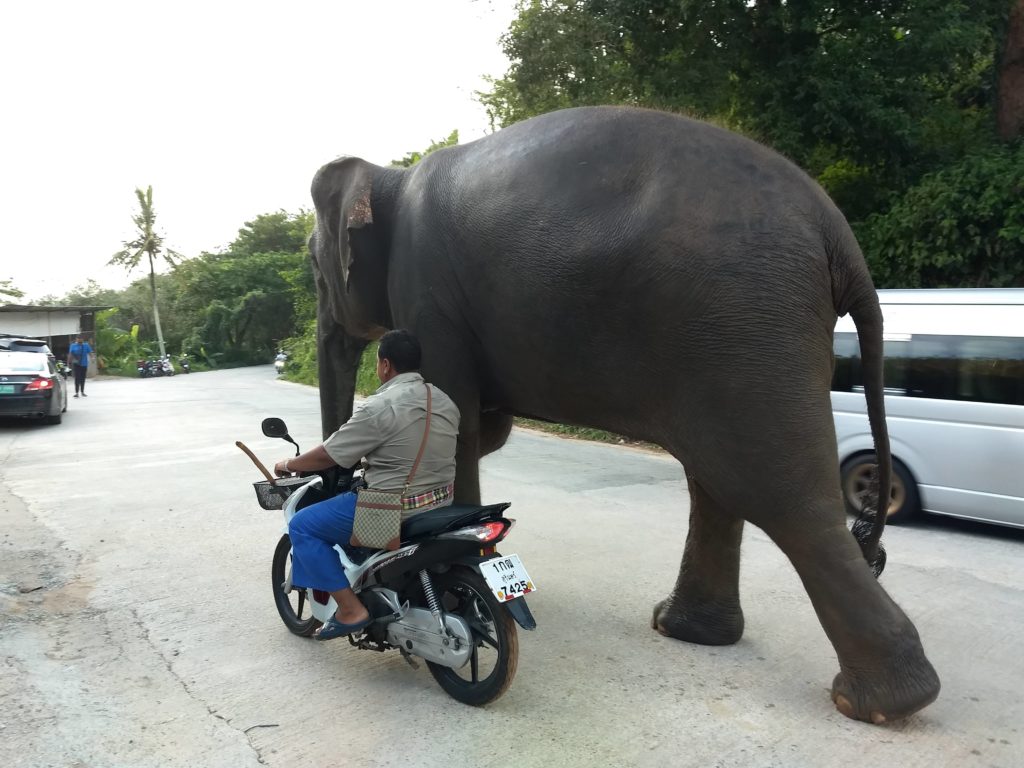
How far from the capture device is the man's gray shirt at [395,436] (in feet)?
11.2

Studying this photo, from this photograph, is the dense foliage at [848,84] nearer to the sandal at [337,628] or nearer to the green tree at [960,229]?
the green tree at [960,229]

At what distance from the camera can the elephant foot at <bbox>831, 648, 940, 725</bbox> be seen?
3172 millimetres

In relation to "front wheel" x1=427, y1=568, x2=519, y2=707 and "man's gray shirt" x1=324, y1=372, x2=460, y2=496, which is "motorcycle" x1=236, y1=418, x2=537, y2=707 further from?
"man's gray shirt" x1=324, y1=372, x2=460, y2=496

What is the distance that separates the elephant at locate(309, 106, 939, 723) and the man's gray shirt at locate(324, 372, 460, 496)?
0.43m

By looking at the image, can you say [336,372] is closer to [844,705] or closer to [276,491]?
[276,491]

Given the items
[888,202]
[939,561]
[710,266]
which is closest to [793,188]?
[710,266]

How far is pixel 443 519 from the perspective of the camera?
3430 millimetres

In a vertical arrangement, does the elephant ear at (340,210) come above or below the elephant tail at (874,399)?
above

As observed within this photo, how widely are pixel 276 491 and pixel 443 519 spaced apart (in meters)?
1.00

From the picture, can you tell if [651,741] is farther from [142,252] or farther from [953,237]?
[142,252]

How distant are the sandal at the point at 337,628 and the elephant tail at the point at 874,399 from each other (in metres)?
2.20

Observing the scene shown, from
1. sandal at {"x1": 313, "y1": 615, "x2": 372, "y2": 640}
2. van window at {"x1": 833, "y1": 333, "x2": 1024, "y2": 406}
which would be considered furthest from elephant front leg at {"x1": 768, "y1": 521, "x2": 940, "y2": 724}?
van window at {"x1": 833, "y1": 333, "x2": 1024, "y2": 406}

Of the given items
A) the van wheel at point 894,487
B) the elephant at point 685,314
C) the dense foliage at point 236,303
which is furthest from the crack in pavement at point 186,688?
the dense foliage at point 236,303

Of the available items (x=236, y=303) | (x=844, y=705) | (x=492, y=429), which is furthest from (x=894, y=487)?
(x=236, y=303)
